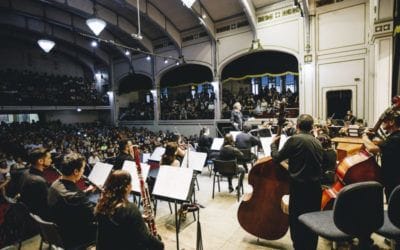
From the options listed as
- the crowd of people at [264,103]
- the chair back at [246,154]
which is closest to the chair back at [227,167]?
the chair back at [246,154]

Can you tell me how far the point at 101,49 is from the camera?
17281 mm

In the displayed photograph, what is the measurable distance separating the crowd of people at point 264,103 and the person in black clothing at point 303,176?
308 inches

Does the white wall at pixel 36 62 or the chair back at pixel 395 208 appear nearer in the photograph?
the chair back at pixel 395 208

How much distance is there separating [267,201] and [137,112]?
49.5ft

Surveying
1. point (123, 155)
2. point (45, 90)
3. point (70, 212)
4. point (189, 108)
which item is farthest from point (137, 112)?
point (70, 212)

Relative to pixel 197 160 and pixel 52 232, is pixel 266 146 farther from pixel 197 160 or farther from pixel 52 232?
pixel 52 232

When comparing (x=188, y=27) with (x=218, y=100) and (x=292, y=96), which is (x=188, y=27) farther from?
(x=292, y=96)

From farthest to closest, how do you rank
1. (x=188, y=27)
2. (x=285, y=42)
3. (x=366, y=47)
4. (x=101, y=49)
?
(x=101, y=49), (x=188, y=27), (x=285, y=42), (x=366, y=47)

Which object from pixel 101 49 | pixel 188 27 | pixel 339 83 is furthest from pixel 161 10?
pixel 339 83

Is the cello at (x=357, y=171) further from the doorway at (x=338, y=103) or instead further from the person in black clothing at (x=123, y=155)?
the doorway at (x=338, y=103)

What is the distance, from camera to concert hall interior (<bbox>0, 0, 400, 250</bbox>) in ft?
7.35

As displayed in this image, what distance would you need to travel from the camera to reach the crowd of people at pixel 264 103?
10.4 meters

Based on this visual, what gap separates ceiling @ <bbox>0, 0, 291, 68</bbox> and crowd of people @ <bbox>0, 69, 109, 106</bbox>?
3360mm

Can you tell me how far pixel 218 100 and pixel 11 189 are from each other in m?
9.60
